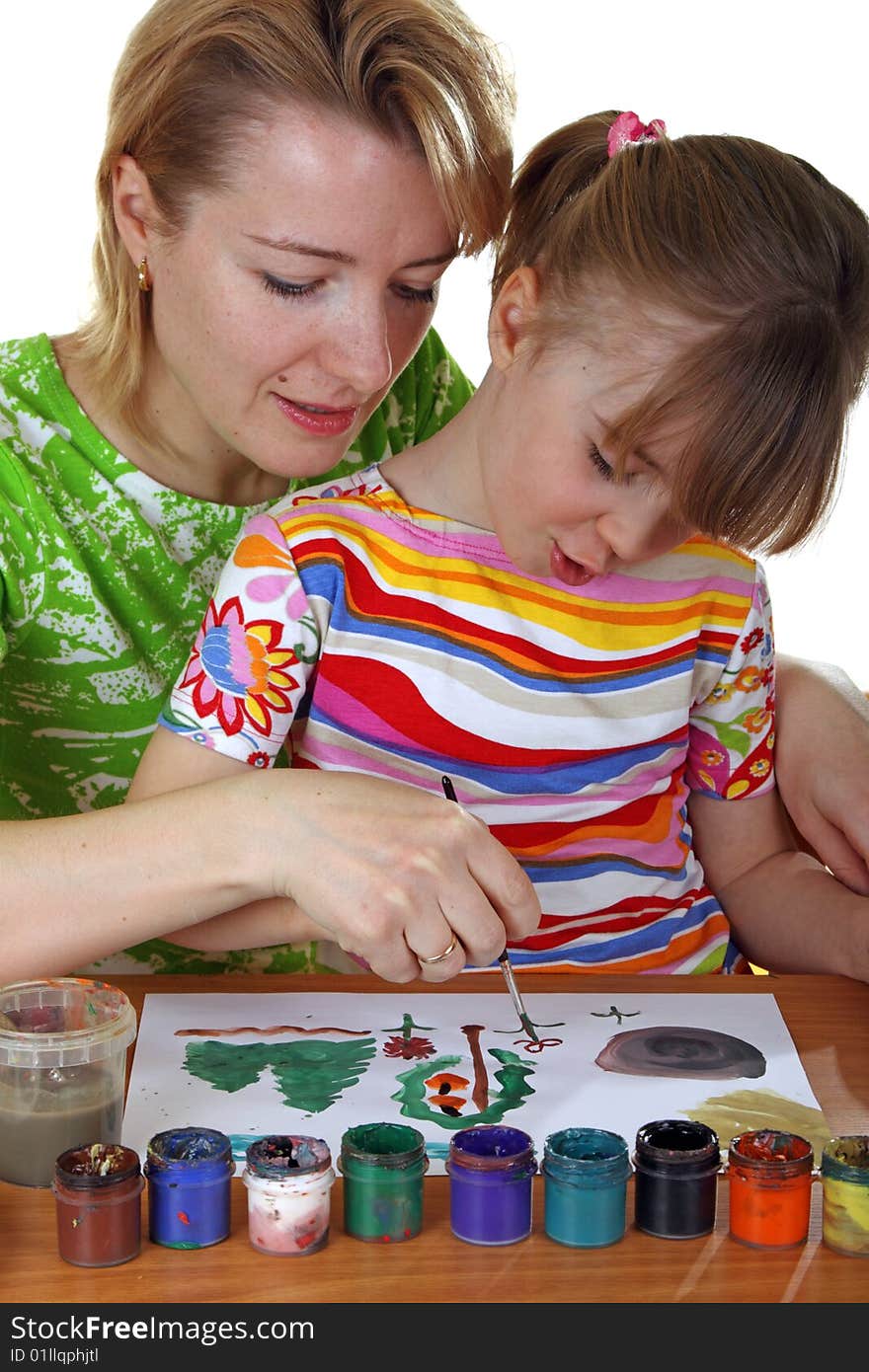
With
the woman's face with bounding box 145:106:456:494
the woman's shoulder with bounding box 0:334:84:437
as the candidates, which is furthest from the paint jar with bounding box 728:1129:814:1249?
the woman's shoulder with bounding box 0:334:84:437

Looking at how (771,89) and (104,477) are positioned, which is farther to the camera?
(771,89)

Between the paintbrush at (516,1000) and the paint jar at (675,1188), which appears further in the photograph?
the paintbrush at (516,1000)

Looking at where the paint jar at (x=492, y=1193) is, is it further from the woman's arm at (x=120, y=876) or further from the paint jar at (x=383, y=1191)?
the woman's arm at (x=120, y=876)

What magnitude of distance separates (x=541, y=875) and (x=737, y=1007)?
→ 0.26 metres

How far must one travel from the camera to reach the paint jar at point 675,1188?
2.97 ft

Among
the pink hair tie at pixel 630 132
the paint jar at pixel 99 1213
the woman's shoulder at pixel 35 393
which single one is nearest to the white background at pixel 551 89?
the woman's shoulder at pixel 35 393

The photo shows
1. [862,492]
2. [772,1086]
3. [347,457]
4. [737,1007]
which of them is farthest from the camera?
[862,492]

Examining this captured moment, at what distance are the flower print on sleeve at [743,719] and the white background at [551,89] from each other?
6.01 feet

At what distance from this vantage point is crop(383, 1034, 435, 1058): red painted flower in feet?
3.72

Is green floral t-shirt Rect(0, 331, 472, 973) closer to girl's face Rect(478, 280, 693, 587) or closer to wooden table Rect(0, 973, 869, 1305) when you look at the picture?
girl's face Rect(478, 280, 693, 587)

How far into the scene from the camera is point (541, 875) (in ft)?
4.71
